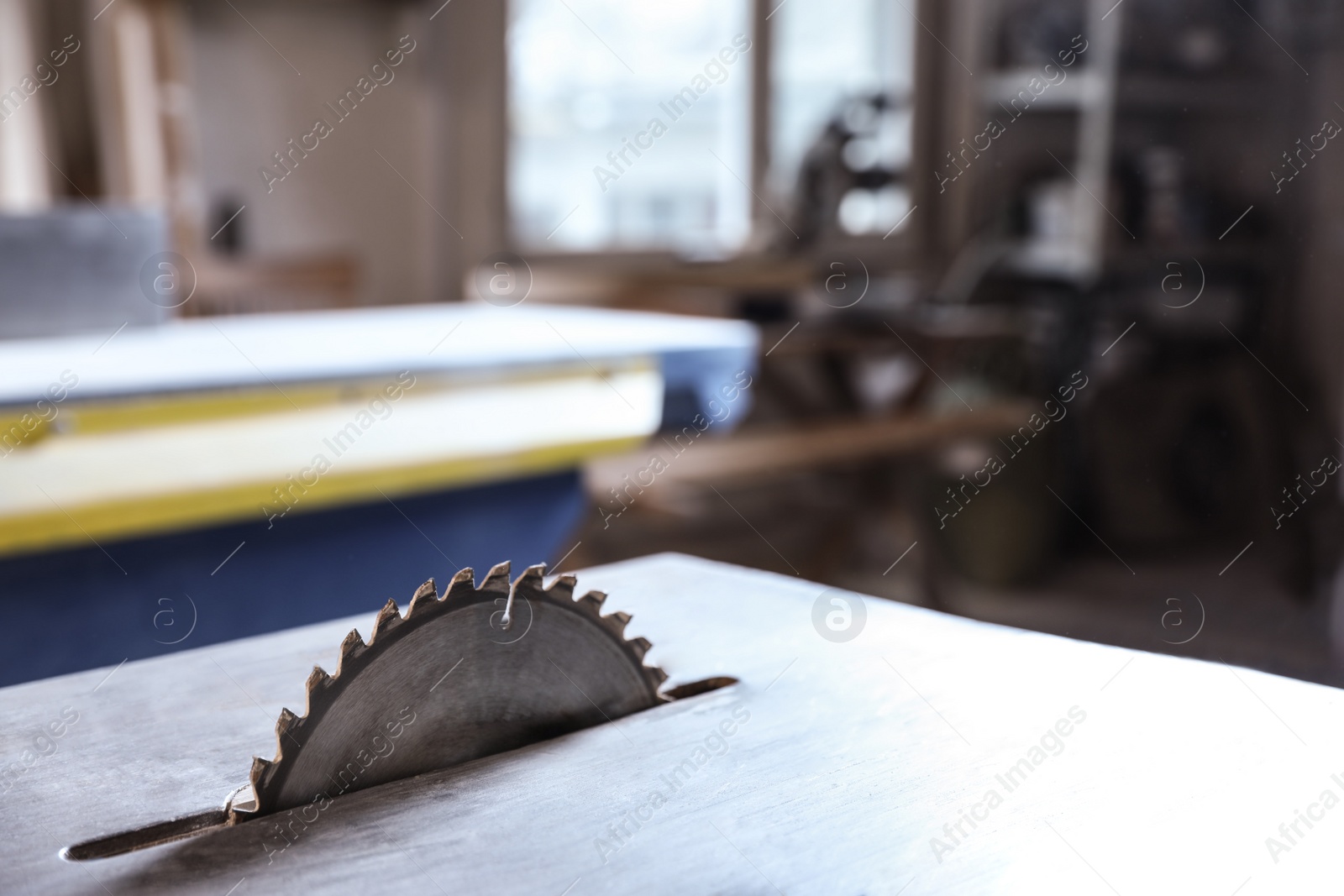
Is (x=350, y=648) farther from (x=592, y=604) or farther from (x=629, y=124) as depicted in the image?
(x=629, y=124)

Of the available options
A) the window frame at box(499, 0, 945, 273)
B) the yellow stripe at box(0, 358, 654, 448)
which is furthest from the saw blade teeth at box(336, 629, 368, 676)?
the window frame at box(499, 0, 945, 273)

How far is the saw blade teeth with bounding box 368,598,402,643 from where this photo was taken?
0.66 m

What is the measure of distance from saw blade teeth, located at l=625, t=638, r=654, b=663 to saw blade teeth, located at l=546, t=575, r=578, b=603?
0.06 metres

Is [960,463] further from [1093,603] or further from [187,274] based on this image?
[187,274]

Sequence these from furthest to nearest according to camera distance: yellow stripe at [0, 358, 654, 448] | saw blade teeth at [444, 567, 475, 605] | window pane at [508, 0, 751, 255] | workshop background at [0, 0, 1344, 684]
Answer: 1. window pane at [508, 0, 751, 255]
2. workshop background at [0, 0, 1344, 684]
3. yellow stripe at [0, 358, 654, 448]
4. saw blade teeth at [444, 567, 475, 605]

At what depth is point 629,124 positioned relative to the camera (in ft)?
12.1

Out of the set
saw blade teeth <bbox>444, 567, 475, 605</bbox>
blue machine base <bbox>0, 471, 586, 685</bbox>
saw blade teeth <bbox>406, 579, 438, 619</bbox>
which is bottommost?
saw blade teeth <bbox>406, 579, 438, 619</bbox>

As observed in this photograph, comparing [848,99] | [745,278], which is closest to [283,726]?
[745,278]

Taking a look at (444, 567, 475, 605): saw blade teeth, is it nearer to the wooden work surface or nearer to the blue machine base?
the wooden work surface

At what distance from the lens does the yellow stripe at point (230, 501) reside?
1412 mm

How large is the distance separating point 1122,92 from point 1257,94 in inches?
19.4

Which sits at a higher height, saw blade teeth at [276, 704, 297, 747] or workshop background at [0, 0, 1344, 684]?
workshop background at [0, 0, 1344, 684]

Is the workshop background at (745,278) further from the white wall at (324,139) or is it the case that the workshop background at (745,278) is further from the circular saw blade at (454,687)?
the circular saw blade at (454,687)

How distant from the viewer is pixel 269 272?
9.68ft
